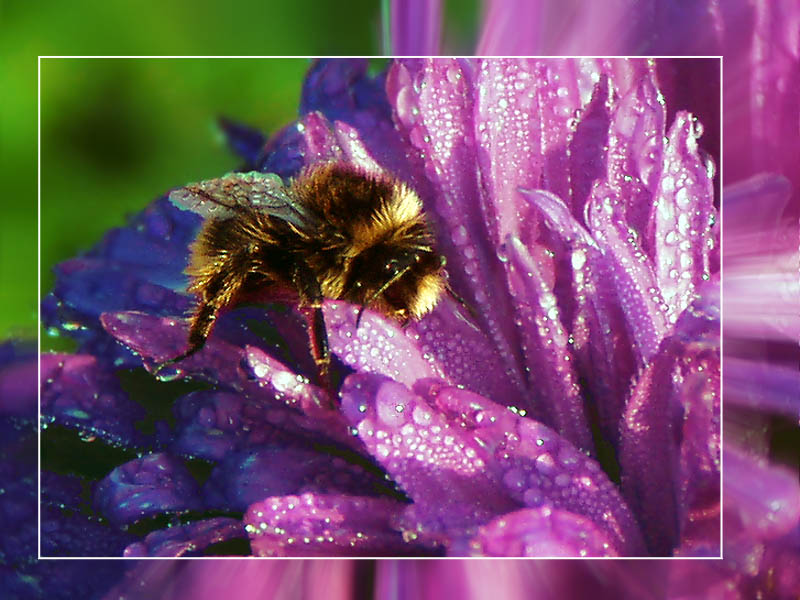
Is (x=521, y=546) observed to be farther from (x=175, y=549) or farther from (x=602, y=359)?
(x=175, y=549)

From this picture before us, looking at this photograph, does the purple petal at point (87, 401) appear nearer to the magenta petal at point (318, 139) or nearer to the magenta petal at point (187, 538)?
the magenta petal at point (187, 538)

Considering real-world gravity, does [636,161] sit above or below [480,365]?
above

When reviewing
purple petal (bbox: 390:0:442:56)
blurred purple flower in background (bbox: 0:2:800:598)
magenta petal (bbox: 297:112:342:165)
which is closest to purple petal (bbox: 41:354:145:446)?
blurred purple flower in background (bbox: 0:2:800:598)

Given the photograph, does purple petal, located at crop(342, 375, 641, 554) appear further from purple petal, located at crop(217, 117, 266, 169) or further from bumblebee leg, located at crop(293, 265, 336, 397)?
purple petal, located at crop(217, 117, 266, 169)

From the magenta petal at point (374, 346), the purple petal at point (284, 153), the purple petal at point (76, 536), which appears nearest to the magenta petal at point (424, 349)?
the magenta petal at point (374, 346)

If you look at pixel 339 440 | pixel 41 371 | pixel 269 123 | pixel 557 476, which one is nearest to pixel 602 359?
pixel 557 476

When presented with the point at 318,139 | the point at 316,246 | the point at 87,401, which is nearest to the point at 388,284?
the point at 316,246

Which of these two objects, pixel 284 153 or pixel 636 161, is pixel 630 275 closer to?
pixel 636 161
